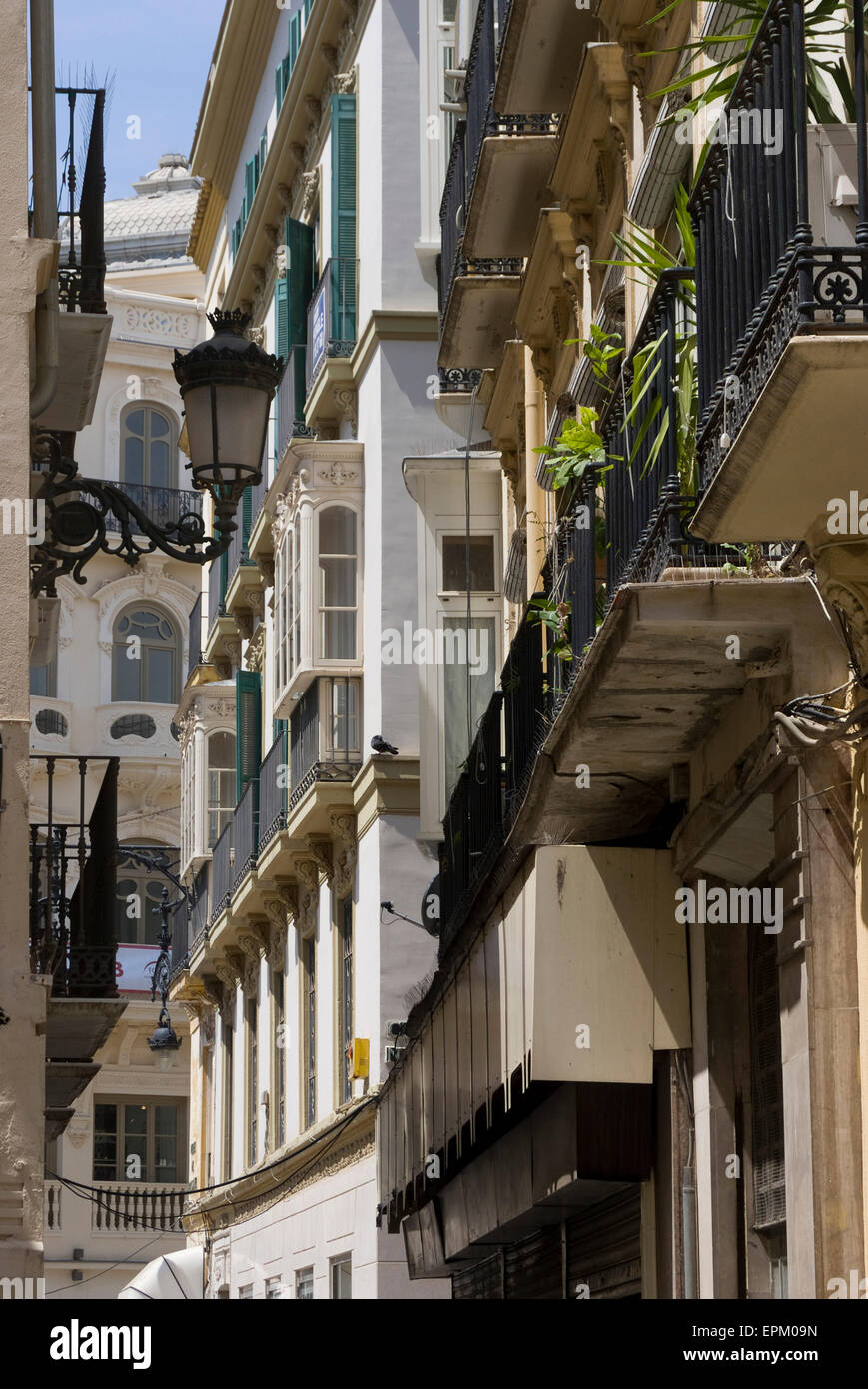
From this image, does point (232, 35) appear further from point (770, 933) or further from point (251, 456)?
point (770, 933)

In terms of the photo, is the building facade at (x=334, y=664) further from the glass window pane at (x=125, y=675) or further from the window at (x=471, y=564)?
the glass window pane at (x=125, y=675)

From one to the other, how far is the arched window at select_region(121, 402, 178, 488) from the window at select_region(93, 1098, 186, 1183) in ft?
39.0

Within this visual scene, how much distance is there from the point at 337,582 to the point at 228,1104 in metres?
11.0

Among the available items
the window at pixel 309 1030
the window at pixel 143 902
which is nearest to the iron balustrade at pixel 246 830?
the window at pixel 309 1030

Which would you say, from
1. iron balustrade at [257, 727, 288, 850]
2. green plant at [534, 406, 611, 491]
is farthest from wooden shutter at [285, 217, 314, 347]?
green plant at [534, 406, 611, 491]

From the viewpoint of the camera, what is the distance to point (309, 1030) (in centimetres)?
2600

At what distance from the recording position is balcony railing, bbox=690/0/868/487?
6.58 meters

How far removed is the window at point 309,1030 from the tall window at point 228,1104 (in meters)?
6.18

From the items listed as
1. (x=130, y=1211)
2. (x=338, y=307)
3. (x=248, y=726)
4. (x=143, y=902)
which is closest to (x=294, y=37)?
(x=338, y=307)

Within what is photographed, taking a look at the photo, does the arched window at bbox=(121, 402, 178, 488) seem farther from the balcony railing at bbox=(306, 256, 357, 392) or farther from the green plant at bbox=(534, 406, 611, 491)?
the green plant at bbox=(534, 406, 611, 491)

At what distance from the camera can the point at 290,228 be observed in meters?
25.9

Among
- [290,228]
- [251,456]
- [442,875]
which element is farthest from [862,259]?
[290,228]

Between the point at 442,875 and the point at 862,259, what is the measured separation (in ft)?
38.6

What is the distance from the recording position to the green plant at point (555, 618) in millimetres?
11359
